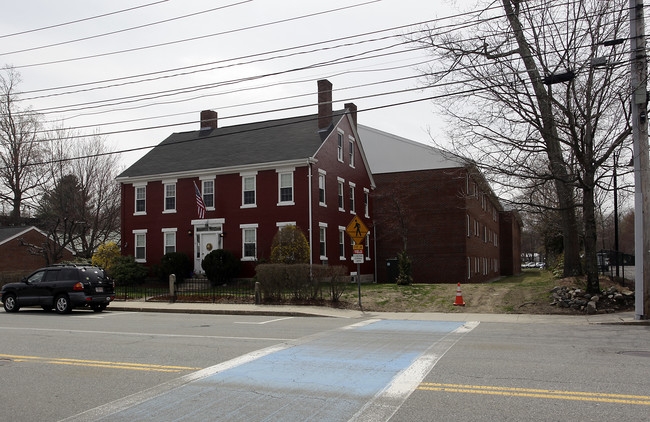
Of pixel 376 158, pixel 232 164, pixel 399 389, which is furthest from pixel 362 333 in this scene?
pixel 376 158

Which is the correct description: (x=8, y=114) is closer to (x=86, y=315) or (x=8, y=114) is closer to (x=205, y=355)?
(x=86, y=315)

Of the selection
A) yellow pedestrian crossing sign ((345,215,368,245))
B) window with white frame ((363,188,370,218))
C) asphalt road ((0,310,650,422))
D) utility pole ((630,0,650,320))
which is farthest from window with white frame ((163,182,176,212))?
utility pole ((630,0,650,320))

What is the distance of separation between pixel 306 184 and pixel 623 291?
15748mm

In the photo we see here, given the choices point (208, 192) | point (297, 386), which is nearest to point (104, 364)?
point (297, 386)

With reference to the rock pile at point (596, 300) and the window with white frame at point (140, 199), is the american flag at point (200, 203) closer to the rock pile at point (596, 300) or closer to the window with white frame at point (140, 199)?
the window with white frame at point (140, 199)

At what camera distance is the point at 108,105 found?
800 inches

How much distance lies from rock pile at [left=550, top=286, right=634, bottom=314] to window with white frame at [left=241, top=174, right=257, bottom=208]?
17064mm

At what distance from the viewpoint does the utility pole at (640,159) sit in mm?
15086

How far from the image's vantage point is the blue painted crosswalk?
5.91 m

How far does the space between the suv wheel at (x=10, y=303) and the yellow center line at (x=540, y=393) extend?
713 inches

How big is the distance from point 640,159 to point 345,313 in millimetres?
10240

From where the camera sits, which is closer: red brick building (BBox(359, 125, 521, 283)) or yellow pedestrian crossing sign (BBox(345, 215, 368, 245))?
yellow pedestrian crossing sign (BBox(345, 215, 368, 245))

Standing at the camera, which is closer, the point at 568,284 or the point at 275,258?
the point at 568,284

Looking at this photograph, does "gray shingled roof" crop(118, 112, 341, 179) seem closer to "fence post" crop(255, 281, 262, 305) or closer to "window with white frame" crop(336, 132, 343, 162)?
"window with white frame" crop(336, 132, 343, 162)
